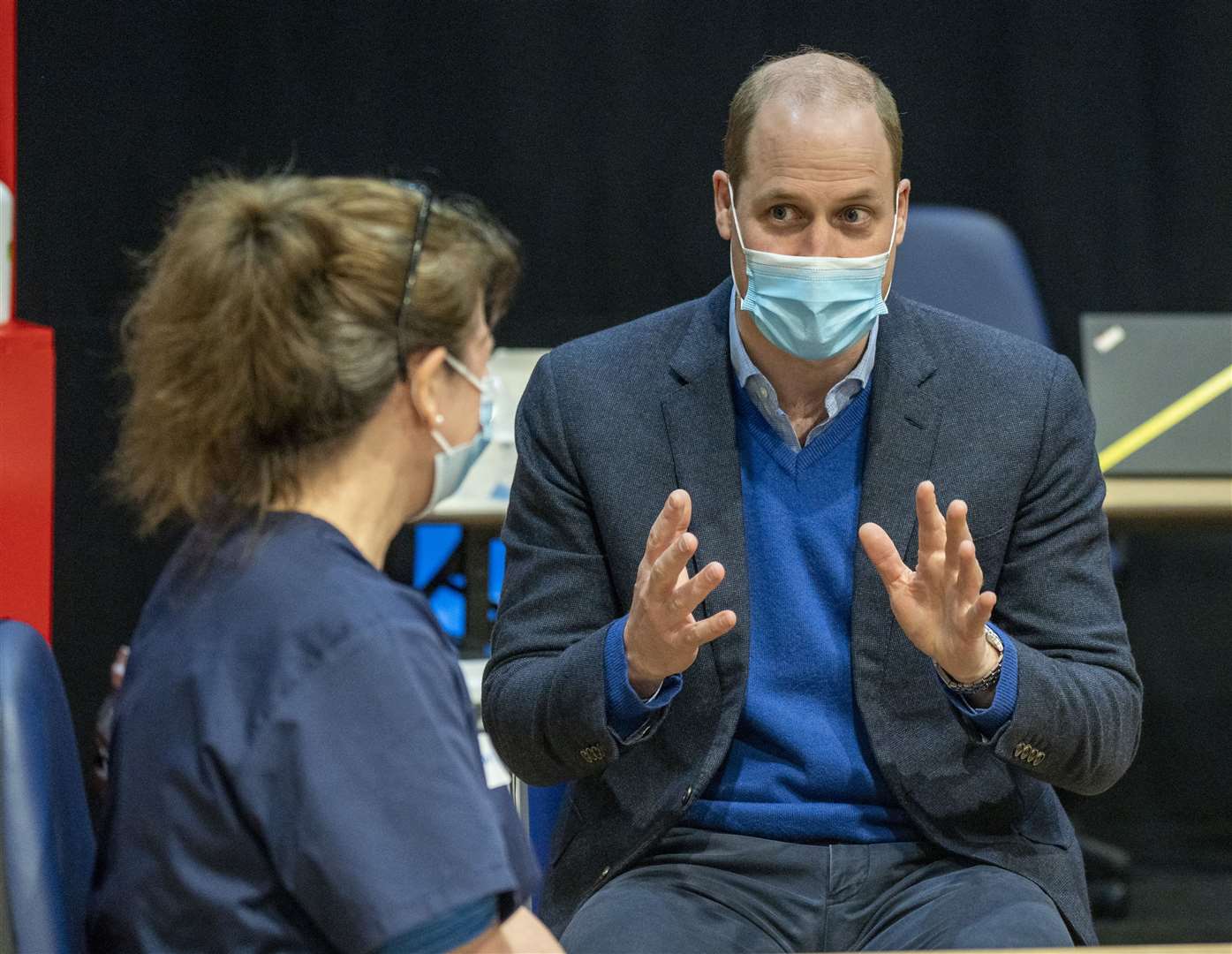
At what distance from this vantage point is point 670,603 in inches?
71.4

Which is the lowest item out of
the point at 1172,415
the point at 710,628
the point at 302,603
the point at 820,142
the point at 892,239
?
the point at 1172,415

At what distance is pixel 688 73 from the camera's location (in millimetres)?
3869

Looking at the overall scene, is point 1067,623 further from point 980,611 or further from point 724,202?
point 724,202

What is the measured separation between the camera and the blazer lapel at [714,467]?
2.07m

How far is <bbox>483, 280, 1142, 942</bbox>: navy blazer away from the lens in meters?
2.00

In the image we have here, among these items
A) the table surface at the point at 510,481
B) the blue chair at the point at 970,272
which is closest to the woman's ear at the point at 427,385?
the table surface at the point at 510,481

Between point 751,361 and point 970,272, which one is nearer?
point 751,361

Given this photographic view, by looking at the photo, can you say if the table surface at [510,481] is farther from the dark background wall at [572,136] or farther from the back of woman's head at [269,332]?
the back of woman's head at [269,332]

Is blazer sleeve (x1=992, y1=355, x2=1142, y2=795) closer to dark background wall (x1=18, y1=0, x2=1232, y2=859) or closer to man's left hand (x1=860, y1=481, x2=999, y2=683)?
man's left hand (x1=860, y1=481, x2=999, y2=683)

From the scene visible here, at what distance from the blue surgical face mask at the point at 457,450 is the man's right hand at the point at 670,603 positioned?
249 millimetres

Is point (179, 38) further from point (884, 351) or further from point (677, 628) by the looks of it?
point (677, 628)

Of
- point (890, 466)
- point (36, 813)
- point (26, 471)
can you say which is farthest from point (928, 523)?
point (26, 471)

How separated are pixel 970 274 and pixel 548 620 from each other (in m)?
1.50

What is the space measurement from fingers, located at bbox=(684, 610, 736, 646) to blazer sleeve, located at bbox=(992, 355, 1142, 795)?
37cm
